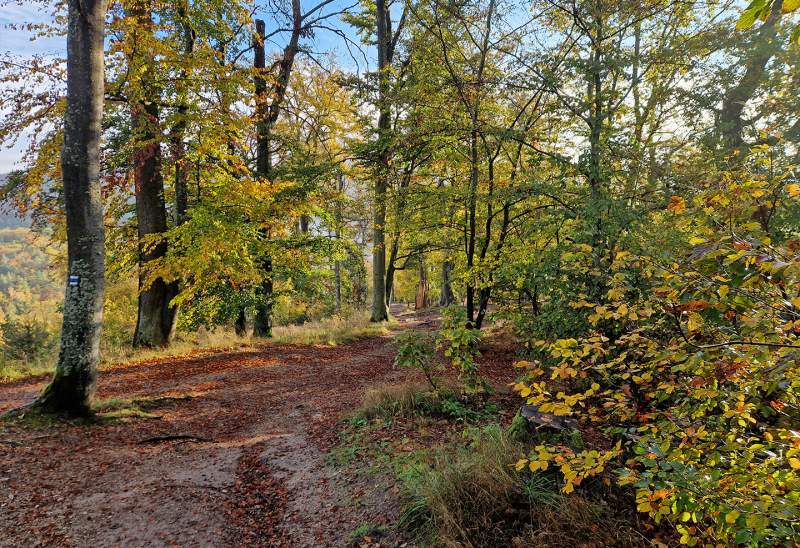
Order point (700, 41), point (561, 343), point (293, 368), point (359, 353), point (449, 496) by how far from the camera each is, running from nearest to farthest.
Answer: point (561, 343), point (449, 496), point (700, 41), point (293, 368), point (359, 353)

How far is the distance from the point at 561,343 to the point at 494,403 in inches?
141

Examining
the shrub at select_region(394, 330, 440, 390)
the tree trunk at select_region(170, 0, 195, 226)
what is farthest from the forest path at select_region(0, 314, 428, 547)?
the tree trunk at select_region(170, 0, 195, 226)

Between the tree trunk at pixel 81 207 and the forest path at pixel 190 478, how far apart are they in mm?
674

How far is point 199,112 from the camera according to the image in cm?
898

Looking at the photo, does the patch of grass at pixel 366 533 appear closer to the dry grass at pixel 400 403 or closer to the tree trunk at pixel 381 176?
the dry grass at pixel 400 403

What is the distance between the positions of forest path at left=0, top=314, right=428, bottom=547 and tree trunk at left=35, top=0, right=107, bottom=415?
2.21ft

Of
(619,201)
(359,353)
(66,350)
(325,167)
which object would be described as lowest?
(359,353)

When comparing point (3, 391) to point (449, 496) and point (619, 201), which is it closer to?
point (449, 496)

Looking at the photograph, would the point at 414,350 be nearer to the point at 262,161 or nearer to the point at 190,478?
the point at 190,478

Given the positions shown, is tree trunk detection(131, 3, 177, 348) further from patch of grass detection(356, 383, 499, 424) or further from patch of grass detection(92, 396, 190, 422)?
patch of grass detection(356, 383, 499, 424)

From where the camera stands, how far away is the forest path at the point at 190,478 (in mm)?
3389

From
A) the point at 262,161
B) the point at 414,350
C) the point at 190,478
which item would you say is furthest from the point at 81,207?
the point at 262,161

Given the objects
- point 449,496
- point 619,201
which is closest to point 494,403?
point 449,496

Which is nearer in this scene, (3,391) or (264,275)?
(3,391)
